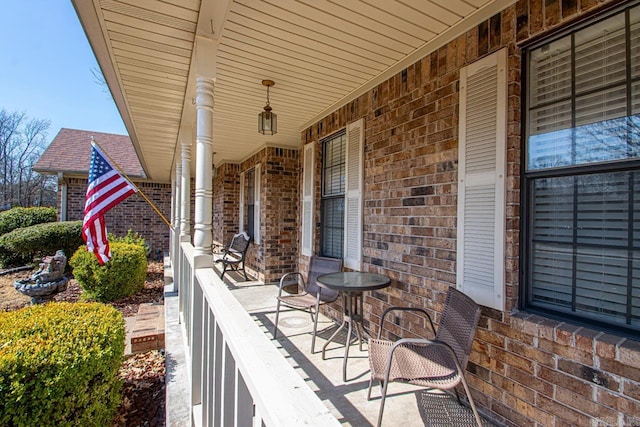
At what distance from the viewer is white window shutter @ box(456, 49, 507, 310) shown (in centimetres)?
209

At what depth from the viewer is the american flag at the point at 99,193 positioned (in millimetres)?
3773

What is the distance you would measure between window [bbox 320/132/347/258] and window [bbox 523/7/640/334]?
2318mm

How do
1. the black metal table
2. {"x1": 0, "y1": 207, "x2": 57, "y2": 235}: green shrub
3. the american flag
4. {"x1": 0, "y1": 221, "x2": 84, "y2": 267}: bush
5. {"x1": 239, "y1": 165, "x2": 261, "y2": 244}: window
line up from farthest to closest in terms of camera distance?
{"x1": 0, "y1": 207, "x2": 57, "y2": 235}: green shrub, {"x1": 0, "y1": 221, "x2": 84, "y2": 267}: bush, {"x1": 239, "y1": 165, "x2": 261, "y2": 244}: window, the american flag, the black metal table

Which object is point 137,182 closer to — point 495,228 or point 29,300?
point 29,300

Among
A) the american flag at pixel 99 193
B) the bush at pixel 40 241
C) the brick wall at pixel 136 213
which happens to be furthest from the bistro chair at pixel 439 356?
the brick wall at pixel 136 213

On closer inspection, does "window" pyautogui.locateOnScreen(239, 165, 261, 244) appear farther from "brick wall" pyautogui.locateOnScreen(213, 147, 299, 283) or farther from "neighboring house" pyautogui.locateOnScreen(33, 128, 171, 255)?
"neighboring house" pyautogui.locateOnScreen(33, 128, 171, 255)

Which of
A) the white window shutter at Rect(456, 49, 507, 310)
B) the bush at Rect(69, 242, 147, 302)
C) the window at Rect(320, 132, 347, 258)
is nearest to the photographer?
the white window shutter at Rect(456, 49, 507, 310)

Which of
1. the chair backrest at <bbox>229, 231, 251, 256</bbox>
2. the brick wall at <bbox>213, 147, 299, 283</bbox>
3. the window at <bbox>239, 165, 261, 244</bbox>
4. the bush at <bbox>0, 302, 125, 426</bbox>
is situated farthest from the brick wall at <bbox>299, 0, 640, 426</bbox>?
the chair backrest at <bbox>229, 231, 251, 256</bbox>

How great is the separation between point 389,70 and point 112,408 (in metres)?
3.57

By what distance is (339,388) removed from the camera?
8.16 feet

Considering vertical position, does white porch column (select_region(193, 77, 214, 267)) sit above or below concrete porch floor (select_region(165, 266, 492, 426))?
above

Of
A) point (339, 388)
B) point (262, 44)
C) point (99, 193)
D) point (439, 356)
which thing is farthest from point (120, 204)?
point (439, 356)

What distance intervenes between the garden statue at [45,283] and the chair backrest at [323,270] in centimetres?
488

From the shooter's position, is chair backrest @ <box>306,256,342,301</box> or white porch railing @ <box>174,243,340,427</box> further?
chair backrest @ <box>306,256,342,301</box>
